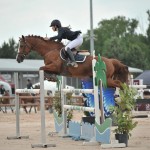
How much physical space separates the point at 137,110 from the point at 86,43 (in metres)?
69.1

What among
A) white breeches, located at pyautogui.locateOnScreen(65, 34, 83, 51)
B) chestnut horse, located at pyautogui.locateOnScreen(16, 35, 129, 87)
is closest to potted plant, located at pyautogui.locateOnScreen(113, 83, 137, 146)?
chestnut horse, located at pyautogui.locateOnScreen(16, 35, 129, 87)

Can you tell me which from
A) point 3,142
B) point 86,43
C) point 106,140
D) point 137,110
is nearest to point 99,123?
point 106,140

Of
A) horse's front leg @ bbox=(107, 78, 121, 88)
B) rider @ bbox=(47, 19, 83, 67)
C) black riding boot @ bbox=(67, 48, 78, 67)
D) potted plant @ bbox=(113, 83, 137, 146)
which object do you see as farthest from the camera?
horse's front leg @ bbox=(107, 78, 121, 88)

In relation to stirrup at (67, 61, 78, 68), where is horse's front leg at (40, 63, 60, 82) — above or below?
below

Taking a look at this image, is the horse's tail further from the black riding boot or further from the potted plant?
the potted plant

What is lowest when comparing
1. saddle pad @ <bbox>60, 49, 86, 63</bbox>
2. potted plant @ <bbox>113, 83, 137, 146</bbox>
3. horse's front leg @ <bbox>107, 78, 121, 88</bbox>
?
potted plant @ <bbox>113, 83, 137, 146</bbox>

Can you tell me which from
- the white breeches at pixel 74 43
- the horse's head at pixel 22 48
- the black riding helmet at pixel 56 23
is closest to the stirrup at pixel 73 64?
the white breeches at pixel 74 43

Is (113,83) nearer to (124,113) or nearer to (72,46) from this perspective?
(72,46)

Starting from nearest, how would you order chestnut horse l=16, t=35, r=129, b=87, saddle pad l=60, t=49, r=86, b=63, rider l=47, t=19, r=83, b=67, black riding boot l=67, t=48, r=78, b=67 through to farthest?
rider l=47, t=19, r=83, b=67
black riding boot l=67, t=48, r=78, b=67
chestnut horse l=16, t=35, r=129, b=87
saddle pad l=60, t=49, r=86, b=63

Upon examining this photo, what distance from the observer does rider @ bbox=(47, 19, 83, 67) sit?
12195 mm

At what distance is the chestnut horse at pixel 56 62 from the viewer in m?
12.4

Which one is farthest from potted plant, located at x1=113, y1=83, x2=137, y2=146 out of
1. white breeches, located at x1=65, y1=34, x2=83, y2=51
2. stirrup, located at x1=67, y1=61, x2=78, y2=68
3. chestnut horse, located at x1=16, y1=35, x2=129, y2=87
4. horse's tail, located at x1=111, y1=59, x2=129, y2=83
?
horse's tail, located at x1=111, y1=59, x2=129, y2=83

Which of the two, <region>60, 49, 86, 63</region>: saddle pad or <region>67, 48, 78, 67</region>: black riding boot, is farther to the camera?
<region>60, 49, 86, 63</region>: saddle pad

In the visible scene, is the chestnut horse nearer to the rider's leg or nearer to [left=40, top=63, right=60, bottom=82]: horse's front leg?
[left=40, top=63, right=60, bottom=82]: horse's front leg
